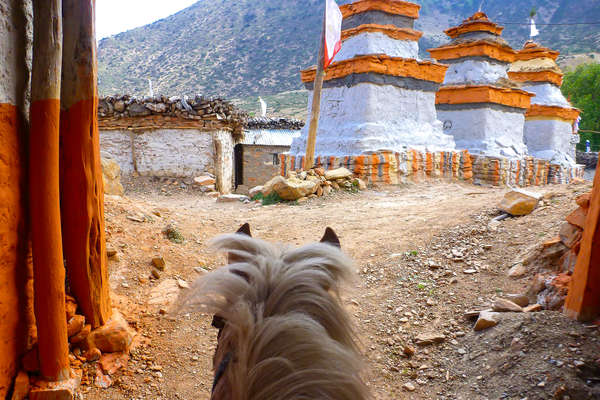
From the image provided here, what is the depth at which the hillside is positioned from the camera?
4325cm

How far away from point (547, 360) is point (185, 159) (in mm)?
10051

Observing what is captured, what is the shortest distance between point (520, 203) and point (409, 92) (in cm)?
517

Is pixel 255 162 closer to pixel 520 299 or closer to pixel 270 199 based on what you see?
pixel 270 199

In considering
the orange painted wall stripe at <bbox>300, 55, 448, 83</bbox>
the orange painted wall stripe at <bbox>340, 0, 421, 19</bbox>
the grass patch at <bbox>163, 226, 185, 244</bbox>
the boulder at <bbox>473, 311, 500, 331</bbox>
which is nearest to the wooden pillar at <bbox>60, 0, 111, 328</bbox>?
the grass patch at <bbox>163, 226, 185, 244</bbox>

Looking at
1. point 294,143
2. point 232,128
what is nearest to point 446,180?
point 294,143

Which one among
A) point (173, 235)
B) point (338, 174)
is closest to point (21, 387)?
point (173, 235)

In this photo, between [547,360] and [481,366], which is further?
[481,366]

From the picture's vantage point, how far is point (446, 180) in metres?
9.08

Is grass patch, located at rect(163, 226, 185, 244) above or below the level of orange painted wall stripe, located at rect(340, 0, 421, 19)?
below

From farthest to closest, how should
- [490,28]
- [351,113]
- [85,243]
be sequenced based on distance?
[490,28]
[351,113]
[85,243]

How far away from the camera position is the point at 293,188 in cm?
686

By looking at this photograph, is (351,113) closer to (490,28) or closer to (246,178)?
(490,28)

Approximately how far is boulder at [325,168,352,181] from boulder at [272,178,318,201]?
0.56 m

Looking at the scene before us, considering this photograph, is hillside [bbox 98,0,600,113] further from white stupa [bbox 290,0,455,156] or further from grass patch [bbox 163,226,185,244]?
grass patch [bbox 163,226,185,244]
